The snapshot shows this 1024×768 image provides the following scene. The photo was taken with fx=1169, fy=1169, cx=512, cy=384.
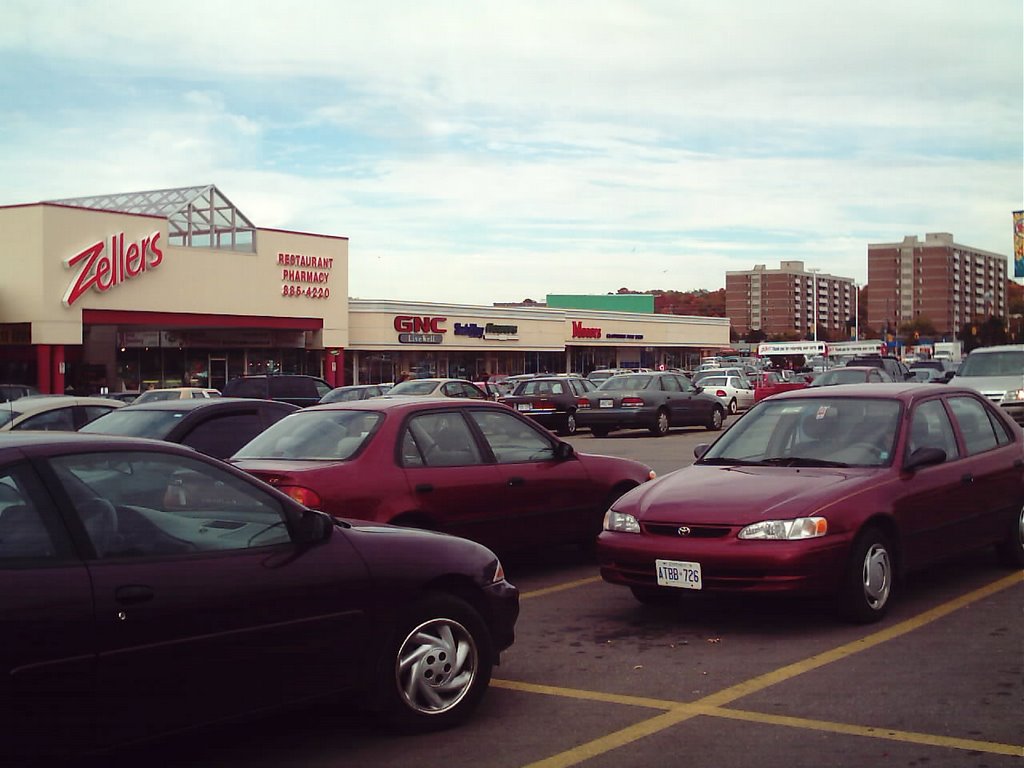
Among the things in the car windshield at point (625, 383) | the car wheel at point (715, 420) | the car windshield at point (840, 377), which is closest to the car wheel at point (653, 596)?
the car windshield at point (625, 383)

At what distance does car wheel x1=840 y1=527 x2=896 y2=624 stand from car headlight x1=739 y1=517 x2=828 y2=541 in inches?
13.4

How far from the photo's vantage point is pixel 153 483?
5012mm

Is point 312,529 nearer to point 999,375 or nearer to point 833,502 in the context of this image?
point 833,502

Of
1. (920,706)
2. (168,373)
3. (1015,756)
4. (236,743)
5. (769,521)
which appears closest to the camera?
(1015,756)

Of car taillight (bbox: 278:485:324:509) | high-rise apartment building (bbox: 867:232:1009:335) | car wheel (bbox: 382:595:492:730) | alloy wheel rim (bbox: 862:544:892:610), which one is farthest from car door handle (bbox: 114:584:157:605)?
high-rise apartment building (bbox: 867:232:1009:335)

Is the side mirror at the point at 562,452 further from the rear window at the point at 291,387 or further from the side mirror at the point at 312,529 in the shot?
the rear window at the point at 291,387

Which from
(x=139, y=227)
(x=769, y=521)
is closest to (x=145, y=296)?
(x=139, y=227)

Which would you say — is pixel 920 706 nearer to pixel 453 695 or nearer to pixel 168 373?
pixel 453 695

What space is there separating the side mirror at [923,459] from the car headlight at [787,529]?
3.77 ft

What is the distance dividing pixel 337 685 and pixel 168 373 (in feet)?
148

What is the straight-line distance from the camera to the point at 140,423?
38.7 feet

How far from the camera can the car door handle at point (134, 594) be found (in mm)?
4473

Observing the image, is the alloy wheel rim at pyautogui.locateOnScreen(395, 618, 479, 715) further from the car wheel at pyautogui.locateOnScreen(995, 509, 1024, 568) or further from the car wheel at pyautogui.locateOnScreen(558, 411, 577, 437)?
the car wheel at pyautogui.locateOnScreen(558, 411, 577, 437)

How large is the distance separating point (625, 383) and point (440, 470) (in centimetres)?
2138
